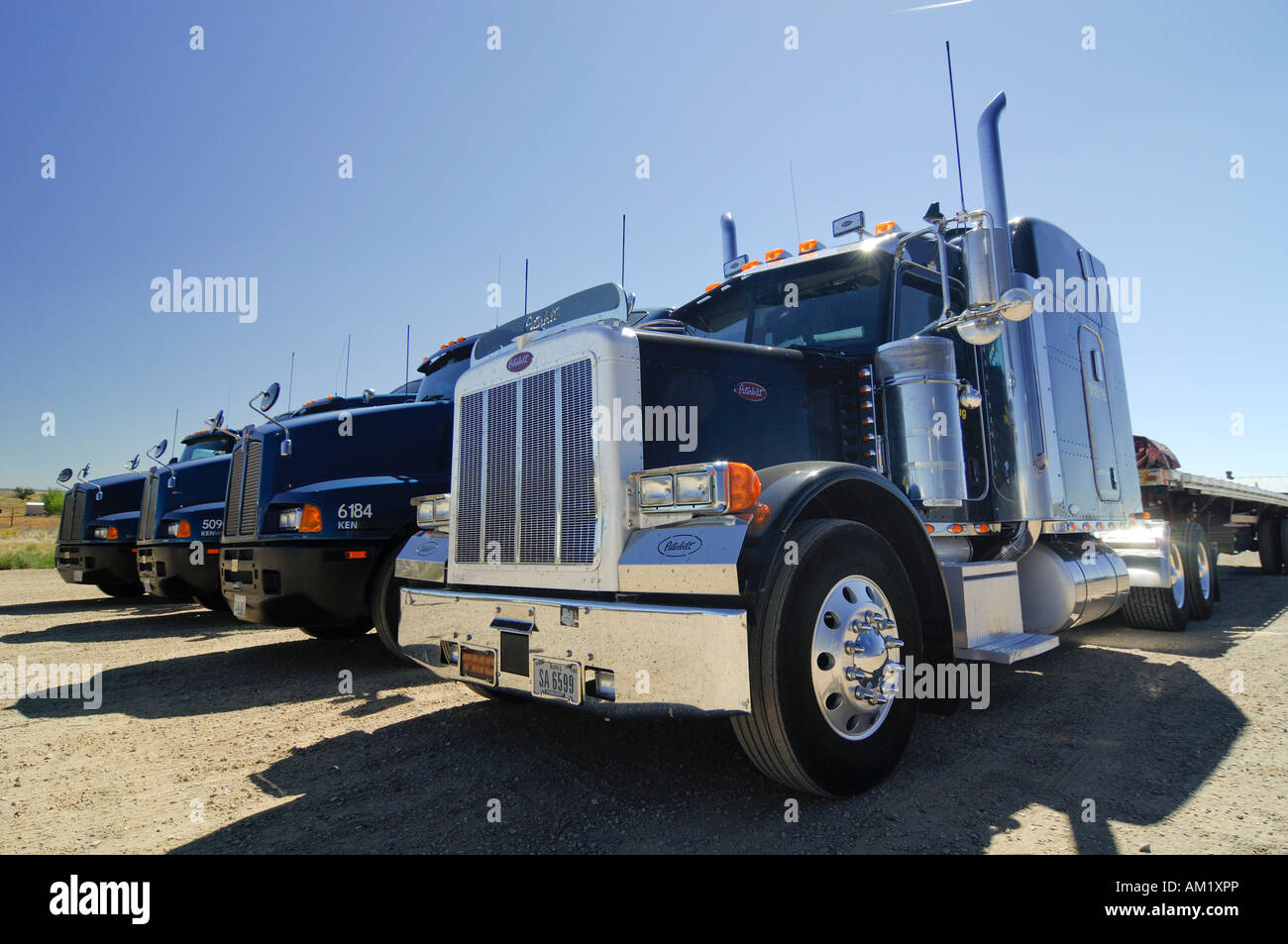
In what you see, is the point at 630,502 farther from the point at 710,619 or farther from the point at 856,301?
the point at 856,301

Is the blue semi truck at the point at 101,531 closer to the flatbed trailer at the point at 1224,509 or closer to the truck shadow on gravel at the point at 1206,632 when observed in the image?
the truck shadow on gravel at the point at 1206,632

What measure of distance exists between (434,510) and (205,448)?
801 centimetres

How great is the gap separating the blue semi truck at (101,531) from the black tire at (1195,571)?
13.7 metres

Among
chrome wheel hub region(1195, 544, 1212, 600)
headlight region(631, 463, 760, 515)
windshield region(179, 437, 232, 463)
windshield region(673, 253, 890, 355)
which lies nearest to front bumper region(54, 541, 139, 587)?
windshield region(179, 437, 232, 463)

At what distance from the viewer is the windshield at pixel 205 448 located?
10188mm

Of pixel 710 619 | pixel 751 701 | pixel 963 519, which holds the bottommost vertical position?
pixel 751 701

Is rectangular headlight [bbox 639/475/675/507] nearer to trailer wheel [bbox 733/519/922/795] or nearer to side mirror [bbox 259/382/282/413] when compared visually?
trailer wheel [bbox 733/519/922/795]

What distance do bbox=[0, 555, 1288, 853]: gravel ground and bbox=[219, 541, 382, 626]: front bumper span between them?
0.57 m

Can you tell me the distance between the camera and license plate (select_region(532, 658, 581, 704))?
295cm

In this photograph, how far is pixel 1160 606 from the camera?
7352 millimetres

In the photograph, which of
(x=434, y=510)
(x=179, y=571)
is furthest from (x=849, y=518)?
(x=179, y=571)
